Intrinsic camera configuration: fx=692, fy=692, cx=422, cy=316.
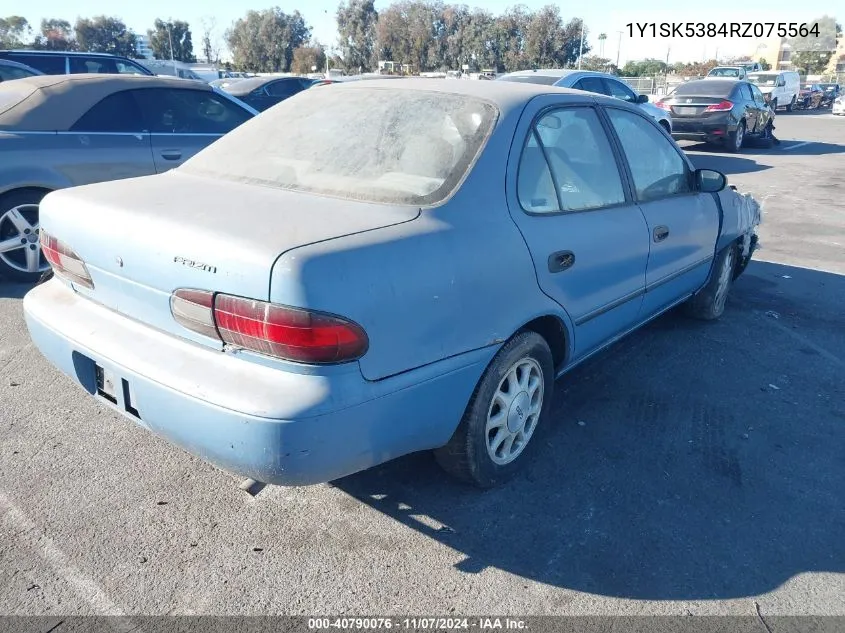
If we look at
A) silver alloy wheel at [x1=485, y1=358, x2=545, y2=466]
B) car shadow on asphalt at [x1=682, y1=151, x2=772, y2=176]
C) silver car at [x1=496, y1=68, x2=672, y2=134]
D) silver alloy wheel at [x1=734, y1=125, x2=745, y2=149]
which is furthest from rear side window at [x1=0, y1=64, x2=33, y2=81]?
silver alloy wheel at [x1=734, y1=125, x2=745, y2=149]

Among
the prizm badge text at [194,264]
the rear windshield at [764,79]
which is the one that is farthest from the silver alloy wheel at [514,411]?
the rear windshield at [764,79]

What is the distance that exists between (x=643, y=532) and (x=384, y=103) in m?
2.14

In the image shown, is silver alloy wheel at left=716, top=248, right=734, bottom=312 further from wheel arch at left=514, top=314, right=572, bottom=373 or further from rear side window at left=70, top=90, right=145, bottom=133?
rear side window at left=70, top=90, right=145, bottom=133

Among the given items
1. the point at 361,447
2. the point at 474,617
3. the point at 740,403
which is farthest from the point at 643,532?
the point at 740,403

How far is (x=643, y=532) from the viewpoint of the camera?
2785 mm

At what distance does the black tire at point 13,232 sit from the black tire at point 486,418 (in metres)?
4.09

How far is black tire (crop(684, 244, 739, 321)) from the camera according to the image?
5027 millimetres

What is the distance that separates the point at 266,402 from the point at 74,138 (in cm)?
436

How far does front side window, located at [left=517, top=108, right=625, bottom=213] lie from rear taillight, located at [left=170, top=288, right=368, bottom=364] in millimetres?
1117

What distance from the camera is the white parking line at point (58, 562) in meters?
2.32

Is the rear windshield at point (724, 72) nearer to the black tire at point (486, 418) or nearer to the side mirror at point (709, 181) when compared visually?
the side mirror at point (709, 181)

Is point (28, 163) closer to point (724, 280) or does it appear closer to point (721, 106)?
point (724, 280)

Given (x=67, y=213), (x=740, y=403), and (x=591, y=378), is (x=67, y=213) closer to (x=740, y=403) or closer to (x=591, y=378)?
(x=591, y=378)

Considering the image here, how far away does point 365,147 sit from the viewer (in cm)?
292
